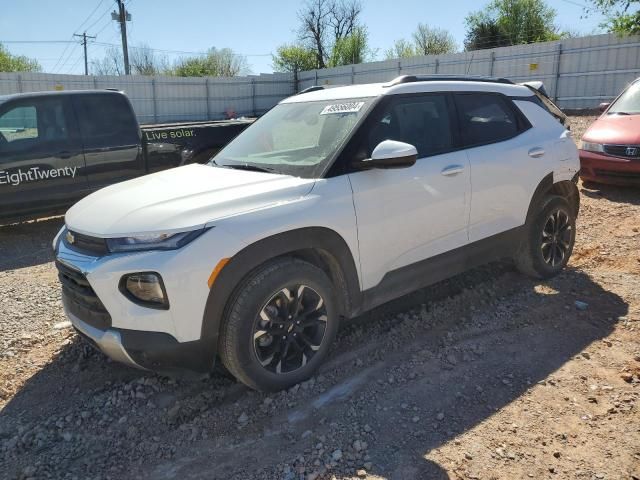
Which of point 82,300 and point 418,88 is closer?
point 82,300

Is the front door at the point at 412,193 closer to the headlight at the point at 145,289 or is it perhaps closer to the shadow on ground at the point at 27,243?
the headlight at the point at 145,289

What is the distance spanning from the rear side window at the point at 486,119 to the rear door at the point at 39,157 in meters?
5.26

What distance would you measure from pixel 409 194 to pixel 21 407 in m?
2.83

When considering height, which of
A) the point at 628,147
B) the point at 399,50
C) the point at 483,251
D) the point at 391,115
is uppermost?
the point at 399,50

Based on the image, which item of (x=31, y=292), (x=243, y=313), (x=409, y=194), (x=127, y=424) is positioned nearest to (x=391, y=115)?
(x=409, y=194)

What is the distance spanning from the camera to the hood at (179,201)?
291cm

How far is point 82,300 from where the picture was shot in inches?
122

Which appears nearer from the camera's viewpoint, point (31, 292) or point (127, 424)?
point (127, 424)

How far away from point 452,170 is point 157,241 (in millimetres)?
2187

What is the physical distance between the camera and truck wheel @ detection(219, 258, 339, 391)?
9.84ft

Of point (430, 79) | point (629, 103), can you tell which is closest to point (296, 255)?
point (430, 79)

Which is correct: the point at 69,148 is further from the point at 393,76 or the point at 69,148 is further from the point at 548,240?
the point at 393,76

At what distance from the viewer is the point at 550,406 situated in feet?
10.2

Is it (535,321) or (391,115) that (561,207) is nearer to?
(535,321)
